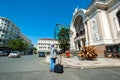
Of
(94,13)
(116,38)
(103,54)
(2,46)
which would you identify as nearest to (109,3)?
(94,13)

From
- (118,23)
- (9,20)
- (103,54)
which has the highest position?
(9,20)

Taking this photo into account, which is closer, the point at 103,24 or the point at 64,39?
the point at 103,24

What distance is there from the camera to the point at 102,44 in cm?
1870

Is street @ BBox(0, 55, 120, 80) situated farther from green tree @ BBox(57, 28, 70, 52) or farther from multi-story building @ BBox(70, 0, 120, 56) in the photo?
green tree @ BBox(57, 28, 70, 52)

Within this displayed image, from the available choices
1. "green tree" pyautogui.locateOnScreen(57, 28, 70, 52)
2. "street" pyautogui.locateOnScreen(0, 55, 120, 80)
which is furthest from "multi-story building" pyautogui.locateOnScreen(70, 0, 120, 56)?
"green tree" pyautogui.locateOnScreen(57, 28, 70, 52)

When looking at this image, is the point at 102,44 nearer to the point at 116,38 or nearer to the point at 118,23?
the point at 116,38

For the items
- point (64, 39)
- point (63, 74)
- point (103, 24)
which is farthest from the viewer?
point (64, 39)

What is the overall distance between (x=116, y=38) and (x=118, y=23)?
2881 millimetres

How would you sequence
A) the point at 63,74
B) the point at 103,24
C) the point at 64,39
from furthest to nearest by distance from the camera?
the point at 64,39 < the point at 103,24 < the point at 63,74

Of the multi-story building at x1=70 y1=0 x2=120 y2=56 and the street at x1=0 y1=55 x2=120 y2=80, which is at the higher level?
the multi-story building at x1=70 y1=0 x2=120 y2=56

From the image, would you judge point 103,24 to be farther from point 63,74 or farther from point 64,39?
point 64,39

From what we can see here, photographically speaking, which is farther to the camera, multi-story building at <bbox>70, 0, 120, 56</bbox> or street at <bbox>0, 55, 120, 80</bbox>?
multi-story building at <bbox>70, 0, 120, 56</bbox>

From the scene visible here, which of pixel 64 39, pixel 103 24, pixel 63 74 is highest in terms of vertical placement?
pixel 64 39

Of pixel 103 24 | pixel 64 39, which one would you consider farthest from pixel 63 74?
pixel 64 39
